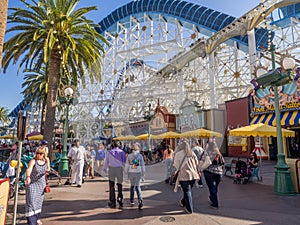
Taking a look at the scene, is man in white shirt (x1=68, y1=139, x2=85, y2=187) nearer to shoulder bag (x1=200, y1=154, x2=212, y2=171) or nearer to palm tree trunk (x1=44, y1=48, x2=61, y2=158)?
palm tree trunk (x1=44, y1=48, x2=61, y2=158)

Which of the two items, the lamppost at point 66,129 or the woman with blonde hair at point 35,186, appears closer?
the woman with blonde hair at point 35,186

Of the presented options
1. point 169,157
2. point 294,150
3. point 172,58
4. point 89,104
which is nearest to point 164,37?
point 172,58

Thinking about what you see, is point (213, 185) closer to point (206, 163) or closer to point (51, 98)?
point (206, 163)

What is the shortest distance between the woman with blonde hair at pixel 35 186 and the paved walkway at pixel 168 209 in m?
0.67

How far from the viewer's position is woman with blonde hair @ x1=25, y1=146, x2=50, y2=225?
4129 millimetres

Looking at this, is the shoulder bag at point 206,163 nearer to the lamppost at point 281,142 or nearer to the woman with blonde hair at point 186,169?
the woman with blonde hair at point 186,169

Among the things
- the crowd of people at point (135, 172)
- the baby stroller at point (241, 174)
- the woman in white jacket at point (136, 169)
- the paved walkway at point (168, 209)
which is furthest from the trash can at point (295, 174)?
the woman in white jacket at point (136, 169)

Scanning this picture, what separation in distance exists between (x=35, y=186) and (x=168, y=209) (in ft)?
9.65

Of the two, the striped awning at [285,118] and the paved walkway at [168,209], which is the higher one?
the striped awning at [285,118]

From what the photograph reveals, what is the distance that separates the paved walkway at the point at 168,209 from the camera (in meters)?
4.75

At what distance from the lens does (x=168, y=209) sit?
5.55 metres

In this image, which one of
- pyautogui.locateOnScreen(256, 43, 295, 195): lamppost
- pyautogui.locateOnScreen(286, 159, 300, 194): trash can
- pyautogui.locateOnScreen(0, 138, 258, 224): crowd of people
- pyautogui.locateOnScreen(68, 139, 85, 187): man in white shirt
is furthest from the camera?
pyautogui.locateOnScreen(68, 139, 85, 187): man in white shirt

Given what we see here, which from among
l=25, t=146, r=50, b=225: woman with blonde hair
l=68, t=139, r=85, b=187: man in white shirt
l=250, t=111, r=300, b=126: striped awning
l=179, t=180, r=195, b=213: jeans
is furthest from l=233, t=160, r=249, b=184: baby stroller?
l=250, t=111, r=300, b=126: striped awning

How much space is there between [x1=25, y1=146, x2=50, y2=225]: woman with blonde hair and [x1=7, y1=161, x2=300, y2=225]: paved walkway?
0.67 meters
